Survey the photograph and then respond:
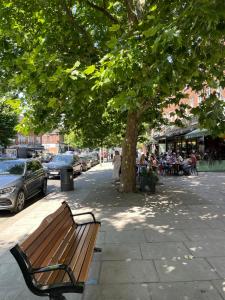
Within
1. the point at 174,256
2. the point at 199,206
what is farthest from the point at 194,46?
the point at 199,206

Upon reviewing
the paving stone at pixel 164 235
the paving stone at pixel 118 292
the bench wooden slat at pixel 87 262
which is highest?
the bench wooden slat at pixel 87 262

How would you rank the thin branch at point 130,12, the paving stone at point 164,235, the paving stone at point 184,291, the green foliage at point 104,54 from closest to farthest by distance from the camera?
1. the paving stone at point 184,291
2. the green foliage at point 104,54
3. the paving stone at point 164,235
4. the thin branch at point 130,12

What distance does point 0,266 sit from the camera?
17.2 feet

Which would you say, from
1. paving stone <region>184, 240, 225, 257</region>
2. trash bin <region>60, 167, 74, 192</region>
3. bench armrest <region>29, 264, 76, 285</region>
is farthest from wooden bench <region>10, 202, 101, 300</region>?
trash bin <region>60, 167, 74, 192</region>

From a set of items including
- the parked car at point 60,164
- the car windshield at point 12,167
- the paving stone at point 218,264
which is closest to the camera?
the paving stone at point 218,264

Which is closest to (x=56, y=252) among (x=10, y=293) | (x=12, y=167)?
(x=10, y=293)

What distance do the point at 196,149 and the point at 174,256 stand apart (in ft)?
78.1

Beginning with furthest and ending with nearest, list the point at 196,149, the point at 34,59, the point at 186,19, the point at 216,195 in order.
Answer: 1. the point at 196,149
2. the point at 216,195
3. the point at 34,59
4. the point at 186,19

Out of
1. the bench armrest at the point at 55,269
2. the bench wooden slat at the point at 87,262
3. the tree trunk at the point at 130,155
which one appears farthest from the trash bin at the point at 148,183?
the bench armrest at the point at 55,269

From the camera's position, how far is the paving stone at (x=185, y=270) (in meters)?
4.51

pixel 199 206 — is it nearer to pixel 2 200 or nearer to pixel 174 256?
pixel 174 256

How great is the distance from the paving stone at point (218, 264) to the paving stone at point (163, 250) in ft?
1.45

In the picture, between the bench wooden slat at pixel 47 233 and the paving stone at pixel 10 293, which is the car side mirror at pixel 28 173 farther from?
the paving stone at pixel 10 293

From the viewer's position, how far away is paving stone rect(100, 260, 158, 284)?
14.8 feet
